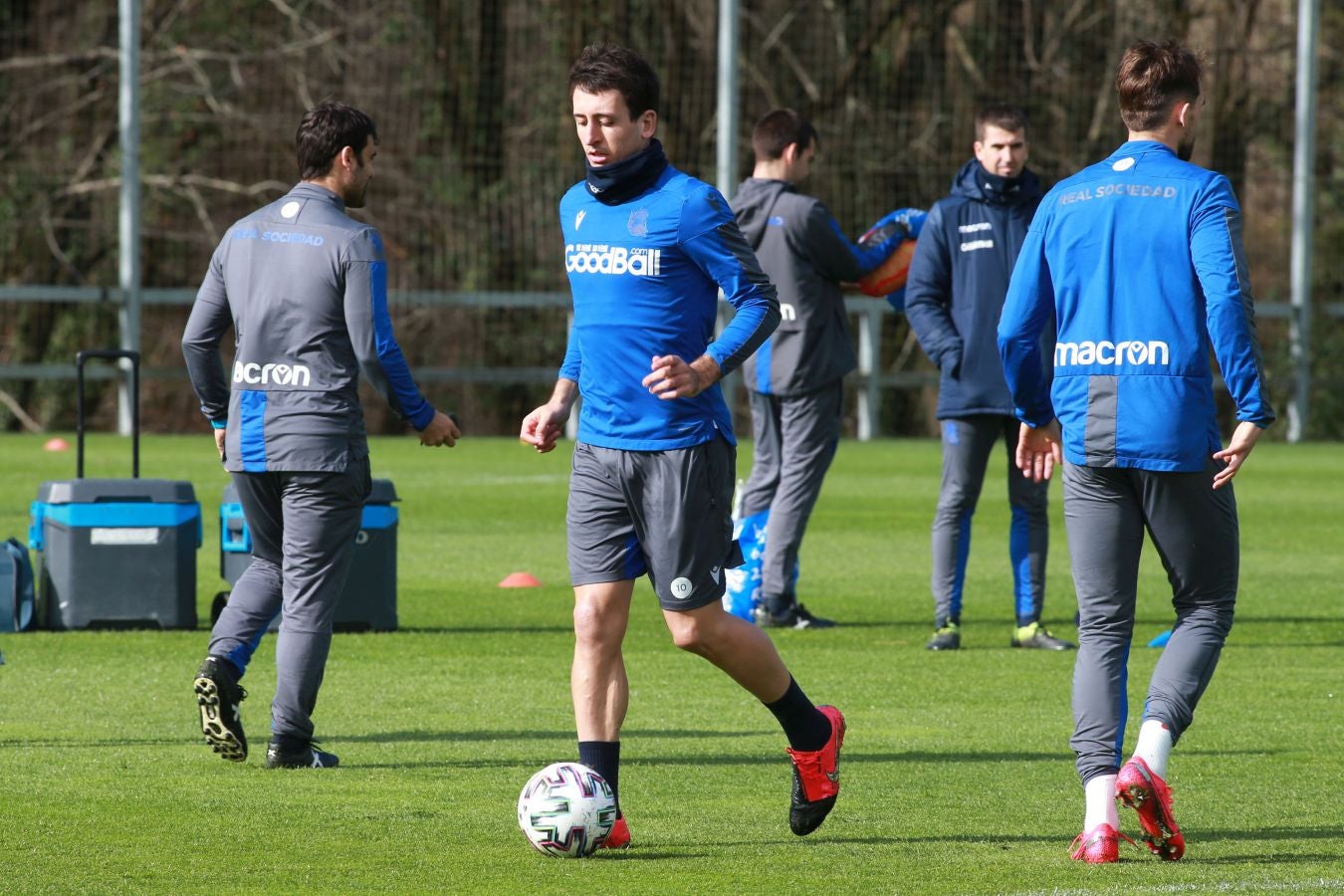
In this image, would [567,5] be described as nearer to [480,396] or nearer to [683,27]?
[683,27]

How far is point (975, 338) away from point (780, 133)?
4.68 feet

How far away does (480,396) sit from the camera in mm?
24031

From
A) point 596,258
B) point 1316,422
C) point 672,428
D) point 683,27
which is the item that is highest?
point 683,27

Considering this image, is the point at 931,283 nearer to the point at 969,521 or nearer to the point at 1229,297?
the point at 969,521

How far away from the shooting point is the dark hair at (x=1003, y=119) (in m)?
8.92

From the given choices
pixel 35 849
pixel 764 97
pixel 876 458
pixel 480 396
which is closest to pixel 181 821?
pixel 35 849

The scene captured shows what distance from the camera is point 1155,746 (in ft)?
17.2

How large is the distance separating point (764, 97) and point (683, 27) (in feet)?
4.07

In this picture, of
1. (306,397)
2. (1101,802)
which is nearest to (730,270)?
(1101,802)

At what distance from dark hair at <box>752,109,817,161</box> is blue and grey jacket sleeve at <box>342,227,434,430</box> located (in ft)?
12.0

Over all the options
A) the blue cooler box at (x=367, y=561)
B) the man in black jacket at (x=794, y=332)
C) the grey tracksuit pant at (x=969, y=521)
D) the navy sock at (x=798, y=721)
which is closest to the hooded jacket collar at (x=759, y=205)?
the man in black jacket at (x=794, y=332)

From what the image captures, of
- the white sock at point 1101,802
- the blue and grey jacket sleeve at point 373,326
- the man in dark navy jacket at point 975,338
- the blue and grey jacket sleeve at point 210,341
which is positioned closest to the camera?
the white sock at point 1101,802

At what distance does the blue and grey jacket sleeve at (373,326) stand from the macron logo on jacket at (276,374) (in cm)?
17

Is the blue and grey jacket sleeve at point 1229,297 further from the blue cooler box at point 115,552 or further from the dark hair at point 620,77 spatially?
the blue cooler box at point 115,552
